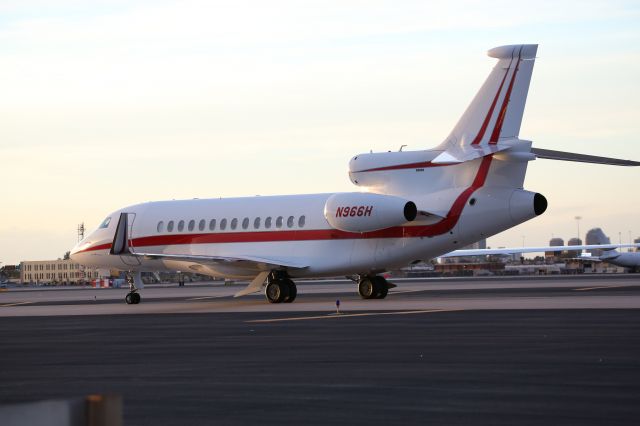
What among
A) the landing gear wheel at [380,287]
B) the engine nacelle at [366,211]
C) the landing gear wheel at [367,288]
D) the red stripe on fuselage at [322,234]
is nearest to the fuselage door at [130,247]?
the red stripe on fuselage at [322,234]

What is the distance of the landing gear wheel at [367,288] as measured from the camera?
3697 cm

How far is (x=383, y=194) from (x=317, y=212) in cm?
290

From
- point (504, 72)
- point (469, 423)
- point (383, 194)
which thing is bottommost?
point (469, 423)

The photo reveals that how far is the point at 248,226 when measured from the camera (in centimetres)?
3809

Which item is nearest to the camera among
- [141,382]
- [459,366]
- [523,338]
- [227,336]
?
[141,382]

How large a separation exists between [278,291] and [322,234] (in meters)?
2.65

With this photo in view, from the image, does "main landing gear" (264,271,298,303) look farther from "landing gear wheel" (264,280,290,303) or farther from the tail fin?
the tail fin

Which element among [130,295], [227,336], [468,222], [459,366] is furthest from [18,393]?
[130,295]

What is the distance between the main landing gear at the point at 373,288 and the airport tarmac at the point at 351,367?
38.1 ft

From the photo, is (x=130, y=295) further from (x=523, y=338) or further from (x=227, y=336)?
(x=523, y=338)

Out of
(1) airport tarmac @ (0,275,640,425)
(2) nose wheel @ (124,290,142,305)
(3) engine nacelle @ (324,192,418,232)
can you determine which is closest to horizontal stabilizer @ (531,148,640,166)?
(3) engine nacelle @ (324,192,418,232)

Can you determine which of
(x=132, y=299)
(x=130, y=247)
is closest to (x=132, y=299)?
(x=132, y=299)

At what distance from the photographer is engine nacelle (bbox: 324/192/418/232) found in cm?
3303

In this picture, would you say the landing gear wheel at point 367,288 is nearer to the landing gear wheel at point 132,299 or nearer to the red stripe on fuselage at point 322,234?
the red stripe on fuselage at point 322,234
